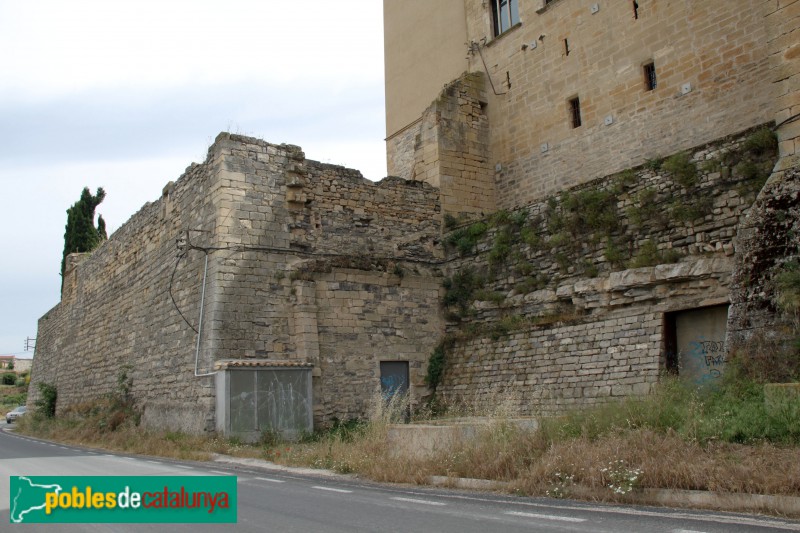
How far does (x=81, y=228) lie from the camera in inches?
1486

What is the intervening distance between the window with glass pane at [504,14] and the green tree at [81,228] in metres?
25.3

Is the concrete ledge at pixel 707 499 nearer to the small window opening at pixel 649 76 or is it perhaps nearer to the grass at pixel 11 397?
the small window opening at pixel 649 76

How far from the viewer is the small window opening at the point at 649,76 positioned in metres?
15.5

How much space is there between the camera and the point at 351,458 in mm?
9992

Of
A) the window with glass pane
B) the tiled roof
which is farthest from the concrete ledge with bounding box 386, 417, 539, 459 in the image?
the window with glass pane

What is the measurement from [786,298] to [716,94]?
6665 millimetres

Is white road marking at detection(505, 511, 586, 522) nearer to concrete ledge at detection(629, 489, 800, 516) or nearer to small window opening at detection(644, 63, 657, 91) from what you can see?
concrete ledge at detection(629, 489, 800, 516)

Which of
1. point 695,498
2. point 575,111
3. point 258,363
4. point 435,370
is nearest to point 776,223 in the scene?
point 695,498

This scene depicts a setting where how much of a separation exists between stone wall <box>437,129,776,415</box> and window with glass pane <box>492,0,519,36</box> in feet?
20.2

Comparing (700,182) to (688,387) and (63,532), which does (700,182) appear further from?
(63,532)

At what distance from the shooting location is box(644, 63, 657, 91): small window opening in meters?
15.5

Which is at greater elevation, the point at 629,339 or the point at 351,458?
the point at 629,339

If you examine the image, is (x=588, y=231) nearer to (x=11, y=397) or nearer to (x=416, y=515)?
(x=416, y=515)

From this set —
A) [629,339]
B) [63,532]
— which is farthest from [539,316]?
[63,532]
